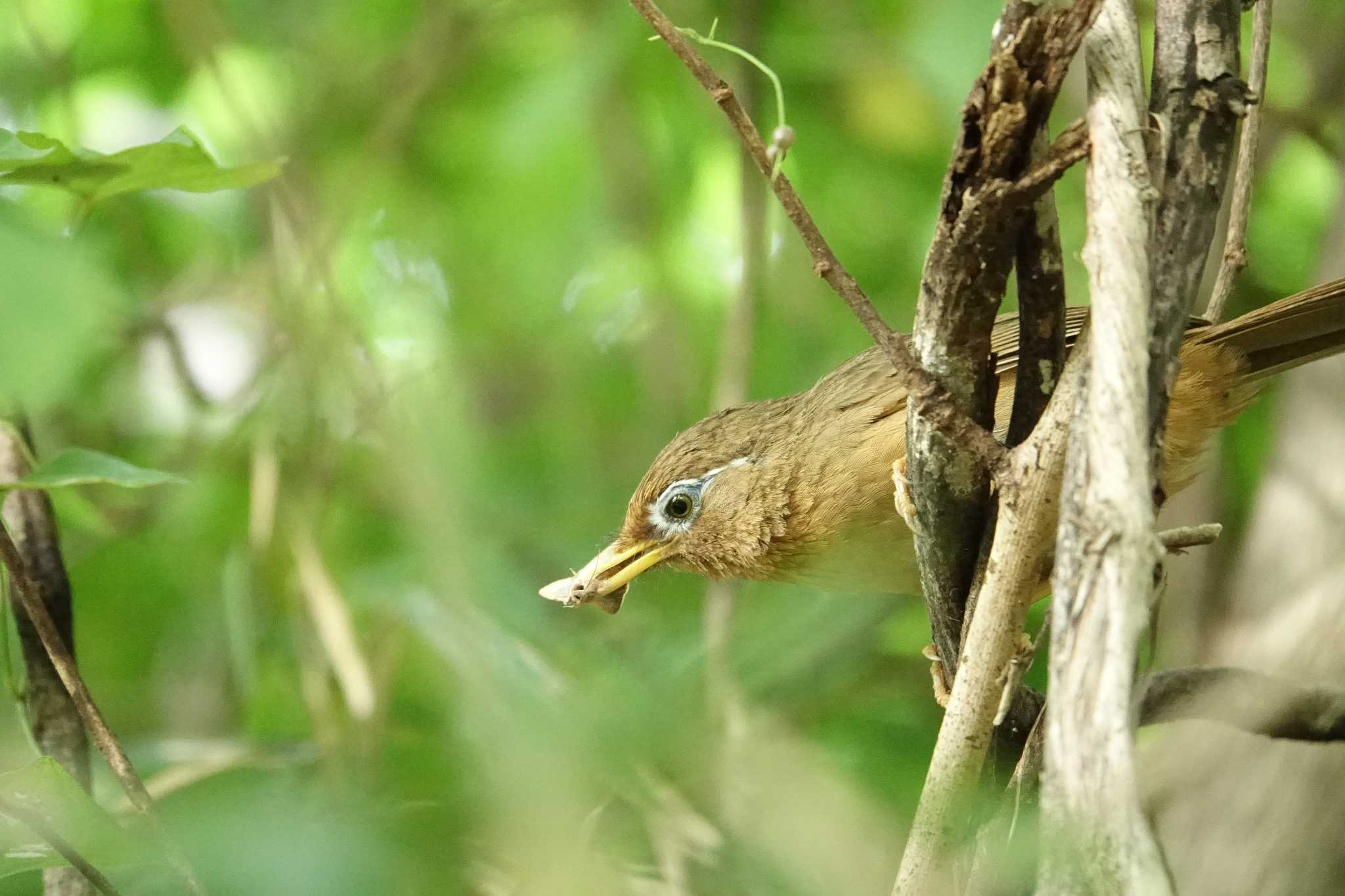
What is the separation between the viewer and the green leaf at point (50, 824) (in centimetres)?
168

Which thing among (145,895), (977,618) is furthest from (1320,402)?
(145,895)

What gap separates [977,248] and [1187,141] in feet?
0.99

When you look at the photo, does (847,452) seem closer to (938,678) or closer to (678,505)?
(678,505)

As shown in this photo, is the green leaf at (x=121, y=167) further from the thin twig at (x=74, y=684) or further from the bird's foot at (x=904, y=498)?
the bird's foot at (x=904, y=498)

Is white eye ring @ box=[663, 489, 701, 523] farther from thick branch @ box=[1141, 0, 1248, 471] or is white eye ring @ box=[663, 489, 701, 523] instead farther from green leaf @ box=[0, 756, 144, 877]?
thick branch @ box=[1141, 0, 1248, 471]

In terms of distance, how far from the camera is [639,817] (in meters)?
3.00

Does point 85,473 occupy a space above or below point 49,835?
above

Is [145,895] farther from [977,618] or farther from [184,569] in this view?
[184,569]

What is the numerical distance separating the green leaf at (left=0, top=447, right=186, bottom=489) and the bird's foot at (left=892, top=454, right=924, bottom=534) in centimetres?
105

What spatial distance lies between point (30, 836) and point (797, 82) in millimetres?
3626

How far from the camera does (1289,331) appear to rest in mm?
2639

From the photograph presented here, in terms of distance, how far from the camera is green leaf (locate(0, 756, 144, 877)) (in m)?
1.68

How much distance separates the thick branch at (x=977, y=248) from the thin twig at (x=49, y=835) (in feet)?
3.83

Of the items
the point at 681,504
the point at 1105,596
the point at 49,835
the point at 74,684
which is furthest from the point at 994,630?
the point at 681,504
